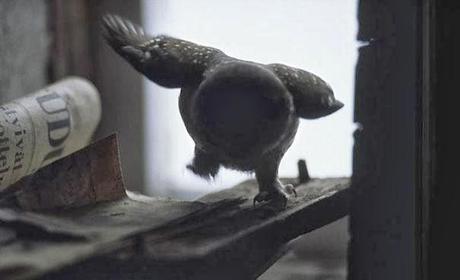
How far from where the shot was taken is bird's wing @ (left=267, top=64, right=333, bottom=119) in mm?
365

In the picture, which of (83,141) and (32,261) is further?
(83,141)

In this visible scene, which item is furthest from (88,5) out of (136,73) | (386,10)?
(386,10)

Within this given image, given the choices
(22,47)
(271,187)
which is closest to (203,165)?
(271,187)

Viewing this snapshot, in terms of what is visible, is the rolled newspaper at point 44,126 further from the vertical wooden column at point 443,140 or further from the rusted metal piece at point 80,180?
the vertical wooden column at point 443,140

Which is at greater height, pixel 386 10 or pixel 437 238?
pixel 386 10

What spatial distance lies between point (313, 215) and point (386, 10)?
4.5 inches

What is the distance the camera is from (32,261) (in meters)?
0.28

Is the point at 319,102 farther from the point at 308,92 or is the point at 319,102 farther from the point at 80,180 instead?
the point at 80,180

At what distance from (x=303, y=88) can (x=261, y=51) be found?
3 centimetres

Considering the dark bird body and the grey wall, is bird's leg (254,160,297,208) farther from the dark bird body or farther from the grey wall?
the grey wall

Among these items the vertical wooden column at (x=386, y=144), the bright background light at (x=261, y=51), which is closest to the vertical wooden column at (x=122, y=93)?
the bright background light at (x=261, y=51)

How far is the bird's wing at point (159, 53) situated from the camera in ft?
1.23

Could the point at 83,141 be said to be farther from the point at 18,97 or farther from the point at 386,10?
the point at 386,10

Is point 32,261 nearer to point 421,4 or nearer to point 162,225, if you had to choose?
point 162,225
